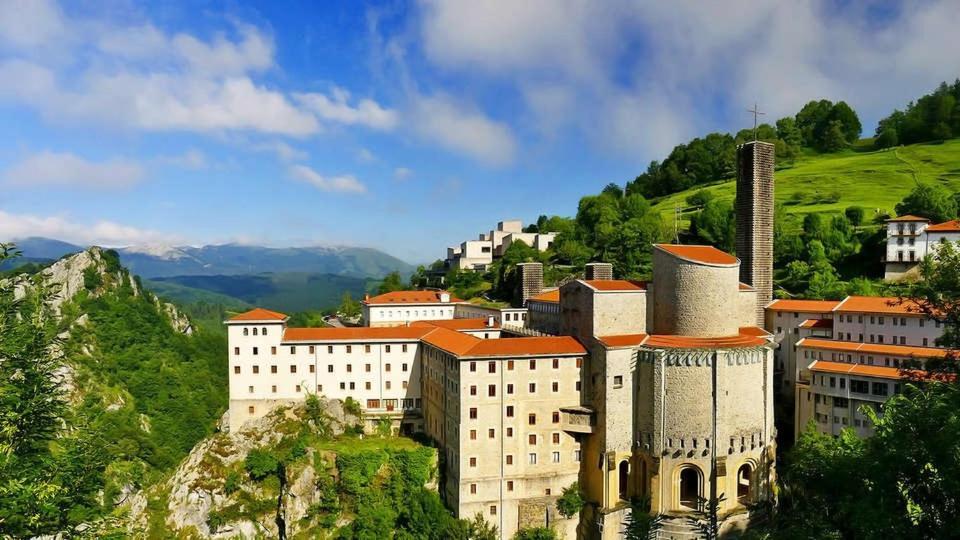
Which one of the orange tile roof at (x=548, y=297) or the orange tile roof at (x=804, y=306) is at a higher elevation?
the orange tile roof at (x=548, y=297)

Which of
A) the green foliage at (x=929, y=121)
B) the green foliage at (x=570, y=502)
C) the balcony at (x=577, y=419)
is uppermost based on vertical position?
the green foliage at (x=929, y=121)

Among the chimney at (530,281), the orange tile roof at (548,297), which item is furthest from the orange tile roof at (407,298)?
the orange tile roof at (548,297)

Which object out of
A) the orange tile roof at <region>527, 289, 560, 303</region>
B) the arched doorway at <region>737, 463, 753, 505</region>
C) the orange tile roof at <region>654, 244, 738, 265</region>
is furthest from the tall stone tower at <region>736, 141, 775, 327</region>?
the orange tile roof at <region>527, 289, 560, 303</region>

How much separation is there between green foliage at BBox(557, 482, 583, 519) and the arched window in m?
7.28

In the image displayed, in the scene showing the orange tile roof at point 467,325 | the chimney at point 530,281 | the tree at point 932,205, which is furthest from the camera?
the tree at point 932,205

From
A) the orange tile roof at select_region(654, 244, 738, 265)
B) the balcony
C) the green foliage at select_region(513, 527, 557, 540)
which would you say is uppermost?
the orange tile roof at select_region(654, 244, 738, 265)

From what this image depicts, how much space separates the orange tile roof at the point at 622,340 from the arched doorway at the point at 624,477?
8.72 metres

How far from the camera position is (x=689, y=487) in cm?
4722

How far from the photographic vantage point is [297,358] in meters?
53.8

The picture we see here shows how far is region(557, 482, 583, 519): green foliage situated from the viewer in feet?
149

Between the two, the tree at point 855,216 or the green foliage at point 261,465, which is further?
the tree at point 855,216

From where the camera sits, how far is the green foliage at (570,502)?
45.3 meters

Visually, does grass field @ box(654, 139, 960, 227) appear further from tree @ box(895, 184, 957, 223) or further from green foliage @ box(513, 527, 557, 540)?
green foliage @ box(513, 527, 557, 540)

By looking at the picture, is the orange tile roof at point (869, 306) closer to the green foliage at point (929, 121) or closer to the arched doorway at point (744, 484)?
Result: the arched doorway at point (744, 484)
